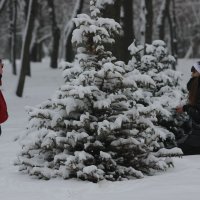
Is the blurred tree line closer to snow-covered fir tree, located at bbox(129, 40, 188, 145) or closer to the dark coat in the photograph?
snow-covered fir tree, located at bbox(129, 40, 188, 145)

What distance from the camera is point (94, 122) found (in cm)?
737

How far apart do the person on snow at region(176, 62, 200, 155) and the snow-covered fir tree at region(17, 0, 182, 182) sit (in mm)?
1633

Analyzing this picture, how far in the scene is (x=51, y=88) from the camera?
24812 millimetres

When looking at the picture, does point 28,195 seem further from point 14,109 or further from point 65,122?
point 14,109

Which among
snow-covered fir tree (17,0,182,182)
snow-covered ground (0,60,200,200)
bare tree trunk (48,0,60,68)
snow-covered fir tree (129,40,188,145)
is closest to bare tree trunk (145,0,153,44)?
bare tree trunk (48,0,60,68)

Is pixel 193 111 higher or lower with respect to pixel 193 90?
lower

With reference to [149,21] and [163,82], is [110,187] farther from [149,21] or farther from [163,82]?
[149,21]

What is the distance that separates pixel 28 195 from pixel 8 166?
7.51ft

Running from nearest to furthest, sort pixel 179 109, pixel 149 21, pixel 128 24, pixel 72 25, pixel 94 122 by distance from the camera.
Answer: pixel 94 122 → pixel 179 109 → pixel 128 24 → pixel 149 21 → pixel 72 25

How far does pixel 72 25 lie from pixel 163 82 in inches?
692

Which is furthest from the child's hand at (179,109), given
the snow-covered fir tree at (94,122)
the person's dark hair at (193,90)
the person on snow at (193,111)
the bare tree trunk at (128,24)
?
the bare tree trunk at (128,24)

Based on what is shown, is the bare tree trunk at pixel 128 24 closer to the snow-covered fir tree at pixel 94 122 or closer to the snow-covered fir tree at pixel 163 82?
the snow-covered fir tree at pixel 163 82

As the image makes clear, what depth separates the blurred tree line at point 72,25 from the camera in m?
19.2

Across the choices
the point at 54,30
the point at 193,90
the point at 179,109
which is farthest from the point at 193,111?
the point at 54,30
